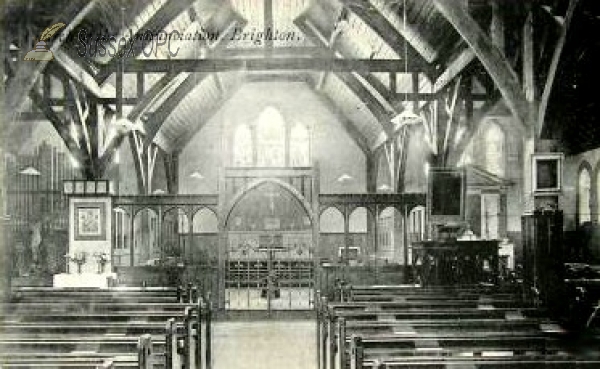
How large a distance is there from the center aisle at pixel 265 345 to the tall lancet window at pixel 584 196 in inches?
253

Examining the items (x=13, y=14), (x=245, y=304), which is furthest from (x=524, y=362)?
(x=245, y=304)

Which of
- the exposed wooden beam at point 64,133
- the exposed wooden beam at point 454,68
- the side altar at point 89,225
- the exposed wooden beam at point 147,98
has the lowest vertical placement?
the side altar at point 89,225

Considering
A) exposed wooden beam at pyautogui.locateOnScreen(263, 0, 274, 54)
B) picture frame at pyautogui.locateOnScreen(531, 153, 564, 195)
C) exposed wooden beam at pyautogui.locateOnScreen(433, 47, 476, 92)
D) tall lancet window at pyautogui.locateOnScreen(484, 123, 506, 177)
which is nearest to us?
picture frame at pyautogui.locateOnScreen(531, 153, 564, 195)

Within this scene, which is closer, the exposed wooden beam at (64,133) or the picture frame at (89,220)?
the exposed wooden beam at (64,133)

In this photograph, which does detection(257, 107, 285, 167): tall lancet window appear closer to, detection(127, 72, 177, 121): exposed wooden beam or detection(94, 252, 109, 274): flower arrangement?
detection(127, 72, 177, 121): exposed wooden beam

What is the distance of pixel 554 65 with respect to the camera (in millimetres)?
8281

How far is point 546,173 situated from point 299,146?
16358 mm

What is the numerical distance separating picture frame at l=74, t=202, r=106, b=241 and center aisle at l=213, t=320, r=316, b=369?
9.98 feet

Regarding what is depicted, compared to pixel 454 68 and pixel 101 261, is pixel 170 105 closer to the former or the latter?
pixel 101 261

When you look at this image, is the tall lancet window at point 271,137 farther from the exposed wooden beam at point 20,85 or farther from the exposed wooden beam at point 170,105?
the exposed wooden beam at point 20,85

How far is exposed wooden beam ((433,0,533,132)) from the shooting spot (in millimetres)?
8938

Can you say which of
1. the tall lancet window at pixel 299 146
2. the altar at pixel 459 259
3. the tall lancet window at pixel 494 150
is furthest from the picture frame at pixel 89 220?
the tall lancet window at pixel 299 146

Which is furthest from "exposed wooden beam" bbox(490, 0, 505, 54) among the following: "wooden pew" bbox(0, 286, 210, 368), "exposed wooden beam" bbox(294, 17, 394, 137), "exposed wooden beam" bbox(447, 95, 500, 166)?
"exposed wooden beam" bbox(294, 17, 394, 137)

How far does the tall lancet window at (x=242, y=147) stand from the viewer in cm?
2431
